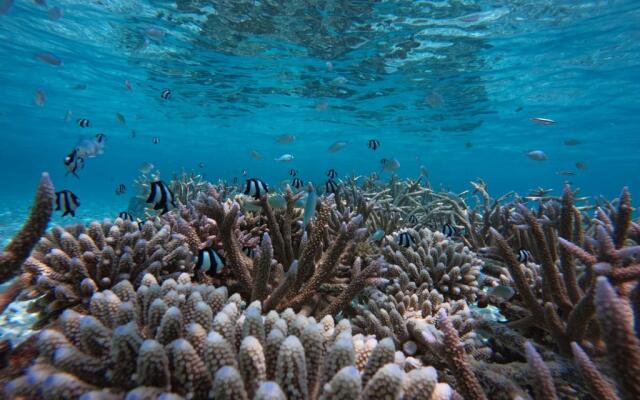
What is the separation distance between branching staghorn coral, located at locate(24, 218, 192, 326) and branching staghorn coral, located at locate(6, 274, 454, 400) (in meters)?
1.52

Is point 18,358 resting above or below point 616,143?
below

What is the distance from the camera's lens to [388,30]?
15898 mm

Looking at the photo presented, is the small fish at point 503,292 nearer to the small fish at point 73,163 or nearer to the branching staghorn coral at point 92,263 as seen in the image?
the branching staghorn coral at point 92,263

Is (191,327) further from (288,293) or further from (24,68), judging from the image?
(24,68)

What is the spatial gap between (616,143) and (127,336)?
52.1 metres

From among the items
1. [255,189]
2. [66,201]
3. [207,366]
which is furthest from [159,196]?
[207,366]

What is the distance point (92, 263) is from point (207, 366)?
2724 mm

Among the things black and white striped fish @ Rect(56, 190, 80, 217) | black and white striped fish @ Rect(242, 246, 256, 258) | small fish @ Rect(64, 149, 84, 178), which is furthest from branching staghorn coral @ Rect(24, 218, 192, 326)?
small fish @ Rect(64, 149, 84, 178)

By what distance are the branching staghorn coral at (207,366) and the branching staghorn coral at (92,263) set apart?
1519 mm

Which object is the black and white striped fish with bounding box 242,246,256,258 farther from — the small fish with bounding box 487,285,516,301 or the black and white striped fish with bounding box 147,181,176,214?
the small fish with bounding box 487,285,516,301

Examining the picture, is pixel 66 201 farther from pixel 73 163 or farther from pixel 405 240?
pixel 405 240

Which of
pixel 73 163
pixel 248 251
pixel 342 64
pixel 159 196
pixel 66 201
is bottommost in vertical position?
pixel 248 251

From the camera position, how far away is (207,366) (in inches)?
69.6

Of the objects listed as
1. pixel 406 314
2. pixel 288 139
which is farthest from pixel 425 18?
pixel 406 314
